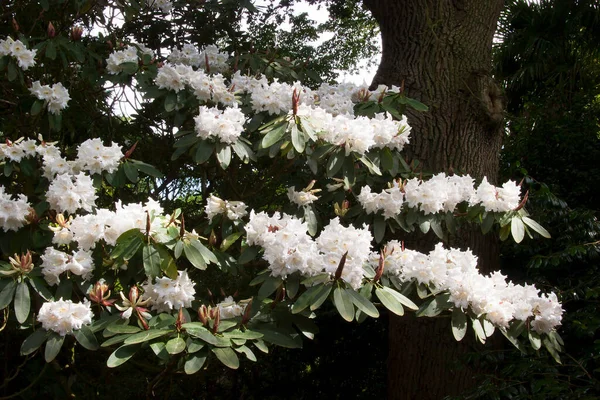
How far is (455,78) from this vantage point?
350 centimetres

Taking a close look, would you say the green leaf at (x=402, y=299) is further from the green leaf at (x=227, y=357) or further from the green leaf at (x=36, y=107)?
the green leaf at (x=36, y=107)

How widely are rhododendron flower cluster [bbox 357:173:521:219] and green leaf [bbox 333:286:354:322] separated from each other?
622 mm

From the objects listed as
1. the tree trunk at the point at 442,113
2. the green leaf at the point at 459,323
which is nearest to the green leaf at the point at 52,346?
the green leaf at the point at 459,323

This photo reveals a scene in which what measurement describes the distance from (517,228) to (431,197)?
34cm

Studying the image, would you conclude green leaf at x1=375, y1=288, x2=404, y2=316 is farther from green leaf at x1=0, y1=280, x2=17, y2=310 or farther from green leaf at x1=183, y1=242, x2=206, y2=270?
green leaf at x1=0, y1=280, x2=17, y2=310

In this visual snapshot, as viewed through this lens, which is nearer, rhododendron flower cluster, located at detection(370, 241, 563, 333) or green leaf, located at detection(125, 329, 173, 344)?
green leaf, located at detection(125, 329, 173, 344)

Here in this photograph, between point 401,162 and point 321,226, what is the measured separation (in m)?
0.45

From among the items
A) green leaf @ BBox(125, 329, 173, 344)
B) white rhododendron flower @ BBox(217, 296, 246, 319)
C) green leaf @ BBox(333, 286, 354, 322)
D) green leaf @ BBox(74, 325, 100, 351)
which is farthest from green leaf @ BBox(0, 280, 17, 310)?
green leaf @ BBox(333, 286, 354, 322)

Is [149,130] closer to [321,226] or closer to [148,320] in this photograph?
[321,226]

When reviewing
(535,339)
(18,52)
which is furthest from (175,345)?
(18,52)

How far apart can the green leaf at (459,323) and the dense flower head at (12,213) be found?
1.53 meters

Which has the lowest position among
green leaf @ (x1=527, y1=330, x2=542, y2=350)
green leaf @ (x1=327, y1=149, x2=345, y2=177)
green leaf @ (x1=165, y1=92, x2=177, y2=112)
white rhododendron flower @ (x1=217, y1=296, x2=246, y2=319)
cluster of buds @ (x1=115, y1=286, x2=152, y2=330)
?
white rhododendron flower @ (x1=217, y1=296, x2=246, y2=319)

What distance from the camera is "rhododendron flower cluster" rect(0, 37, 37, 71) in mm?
2855

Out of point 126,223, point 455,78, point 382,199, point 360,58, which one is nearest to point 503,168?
point 455,78
